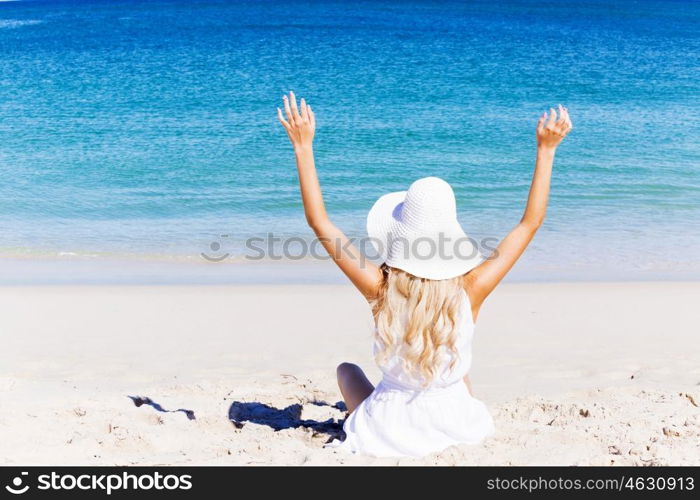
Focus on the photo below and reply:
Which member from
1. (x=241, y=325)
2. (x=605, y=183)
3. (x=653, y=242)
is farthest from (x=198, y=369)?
(x=605, y=183)

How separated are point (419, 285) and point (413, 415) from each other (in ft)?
2.13

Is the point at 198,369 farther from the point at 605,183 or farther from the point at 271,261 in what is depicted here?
the point at 605,183

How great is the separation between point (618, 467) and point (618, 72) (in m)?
20.6

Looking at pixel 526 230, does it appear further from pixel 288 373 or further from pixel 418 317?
pixel 288 373

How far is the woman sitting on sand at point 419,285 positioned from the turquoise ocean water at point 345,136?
5297mm

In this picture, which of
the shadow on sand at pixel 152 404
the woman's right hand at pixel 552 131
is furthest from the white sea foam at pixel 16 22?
the woman's right hand at pixel 552 131

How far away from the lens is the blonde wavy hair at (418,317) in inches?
133

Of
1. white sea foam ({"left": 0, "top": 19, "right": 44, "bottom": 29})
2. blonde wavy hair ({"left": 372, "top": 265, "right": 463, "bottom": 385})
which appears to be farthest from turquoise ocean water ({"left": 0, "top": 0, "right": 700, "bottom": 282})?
white sea foam ({"left": 0, "top": 19, "right": 44, "bottom": 29})

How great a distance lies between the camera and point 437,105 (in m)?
18.6

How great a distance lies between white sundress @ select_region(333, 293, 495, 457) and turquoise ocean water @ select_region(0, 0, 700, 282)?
17.1ft

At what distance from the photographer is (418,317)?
338cm
